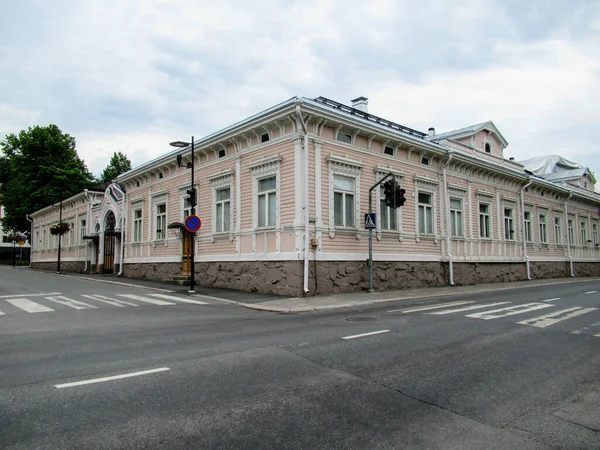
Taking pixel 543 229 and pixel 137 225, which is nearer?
pixel 137 225

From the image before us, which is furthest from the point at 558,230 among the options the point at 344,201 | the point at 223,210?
the point at 223,210

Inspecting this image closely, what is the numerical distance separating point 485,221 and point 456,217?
322 cm

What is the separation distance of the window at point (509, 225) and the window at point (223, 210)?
17.5 m

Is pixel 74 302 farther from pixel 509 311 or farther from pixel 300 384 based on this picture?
pixel 509 311

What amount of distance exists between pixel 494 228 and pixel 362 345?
70.2 feet

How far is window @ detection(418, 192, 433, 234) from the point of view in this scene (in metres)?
21.1

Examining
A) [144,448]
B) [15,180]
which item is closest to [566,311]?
[144,448]

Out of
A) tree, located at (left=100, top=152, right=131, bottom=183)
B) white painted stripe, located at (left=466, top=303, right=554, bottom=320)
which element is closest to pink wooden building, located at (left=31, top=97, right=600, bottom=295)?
white painted stripe, located at (left=466, top=303, right=554, bottom=320)

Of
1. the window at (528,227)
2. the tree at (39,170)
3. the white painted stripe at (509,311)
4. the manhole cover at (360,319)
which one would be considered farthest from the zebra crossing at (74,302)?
the tree at (39,170)

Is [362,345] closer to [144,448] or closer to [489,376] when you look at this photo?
[489,376]

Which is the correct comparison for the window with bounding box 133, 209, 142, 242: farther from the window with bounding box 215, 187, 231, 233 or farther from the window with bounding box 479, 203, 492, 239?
the window with bounding box 479, 203, 492, 239

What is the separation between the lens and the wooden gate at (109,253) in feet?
104

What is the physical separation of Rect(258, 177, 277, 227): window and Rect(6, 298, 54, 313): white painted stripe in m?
8.31

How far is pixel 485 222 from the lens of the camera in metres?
25.2
